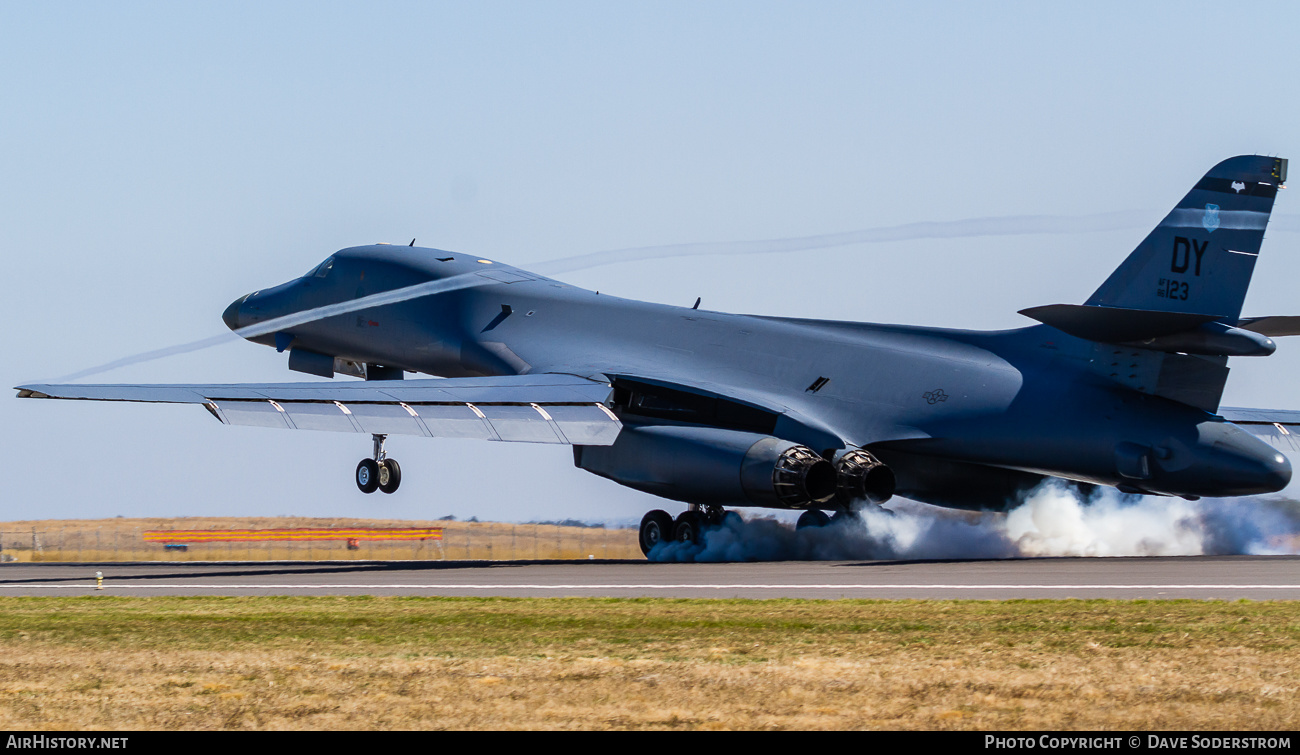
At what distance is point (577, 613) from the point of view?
16.6 metres

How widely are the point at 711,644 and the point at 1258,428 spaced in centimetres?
2177

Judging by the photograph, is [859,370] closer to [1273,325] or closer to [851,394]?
[851,394]

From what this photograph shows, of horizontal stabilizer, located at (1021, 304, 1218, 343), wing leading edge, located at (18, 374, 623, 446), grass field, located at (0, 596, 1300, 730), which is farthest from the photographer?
wing leading edge, located at (18, 374, 623, 446)

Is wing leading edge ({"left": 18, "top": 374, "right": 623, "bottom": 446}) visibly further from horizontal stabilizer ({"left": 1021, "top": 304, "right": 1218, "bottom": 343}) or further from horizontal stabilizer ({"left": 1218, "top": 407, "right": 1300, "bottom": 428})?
horizontal stabilizer ({"left": 1218, "top": 407, "right": 1300, "bottom": 428})

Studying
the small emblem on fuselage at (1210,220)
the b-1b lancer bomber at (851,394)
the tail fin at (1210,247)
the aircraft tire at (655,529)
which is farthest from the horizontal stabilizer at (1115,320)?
the aircraft tire at (655,529)

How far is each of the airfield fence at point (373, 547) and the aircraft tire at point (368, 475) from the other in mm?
10632

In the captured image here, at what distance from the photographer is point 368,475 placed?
29422 mm

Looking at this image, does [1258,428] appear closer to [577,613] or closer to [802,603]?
[802,603]

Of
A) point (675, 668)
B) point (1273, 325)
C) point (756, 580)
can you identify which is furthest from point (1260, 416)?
point (675, 668)

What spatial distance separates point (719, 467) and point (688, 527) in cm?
361

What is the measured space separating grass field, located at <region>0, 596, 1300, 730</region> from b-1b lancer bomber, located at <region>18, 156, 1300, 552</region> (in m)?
8.84

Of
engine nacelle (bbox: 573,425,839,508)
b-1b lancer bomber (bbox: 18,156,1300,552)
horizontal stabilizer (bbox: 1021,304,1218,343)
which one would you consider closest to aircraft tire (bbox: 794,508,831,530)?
b-1b lancer bomber (bbox: 18,156,1300,552)

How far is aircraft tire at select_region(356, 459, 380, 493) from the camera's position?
29.4 meters

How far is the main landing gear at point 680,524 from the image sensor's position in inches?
1190
